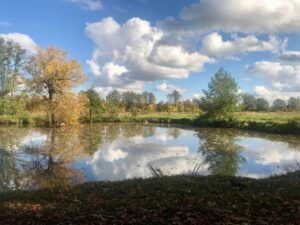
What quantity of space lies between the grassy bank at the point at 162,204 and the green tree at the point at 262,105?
95390mm

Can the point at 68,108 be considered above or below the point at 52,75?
below

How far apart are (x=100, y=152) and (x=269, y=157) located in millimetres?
10912

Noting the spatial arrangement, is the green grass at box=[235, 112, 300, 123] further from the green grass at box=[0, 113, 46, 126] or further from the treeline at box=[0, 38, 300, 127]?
the green grass at box=[0, 113, 46, 126]

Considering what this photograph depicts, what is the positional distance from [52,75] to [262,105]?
82.2 meters

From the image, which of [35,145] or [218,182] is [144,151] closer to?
[35,145]

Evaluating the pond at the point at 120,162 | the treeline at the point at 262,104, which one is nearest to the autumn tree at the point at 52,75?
the pond at the point at 120,162

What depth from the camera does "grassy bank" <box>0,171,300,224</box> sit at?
19.4 ft

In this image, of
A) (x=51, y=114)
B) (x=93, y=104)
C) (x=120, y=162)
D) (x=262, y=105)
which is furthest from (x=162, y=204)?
(x=262, y=105)

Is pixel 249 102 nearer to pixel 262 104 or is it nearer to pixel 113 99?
pixel 262 104

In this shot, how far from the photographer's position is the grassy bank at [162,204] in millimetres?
5900

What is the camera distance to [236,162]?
1708 centimetres

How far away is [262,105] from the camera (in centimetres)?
10444

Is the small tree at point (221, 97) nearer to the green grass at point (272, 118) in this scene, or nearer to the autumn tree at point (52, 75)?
the green grass at point (272, 118)

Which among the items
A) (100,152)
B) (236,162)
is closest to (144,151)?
(100,152)
